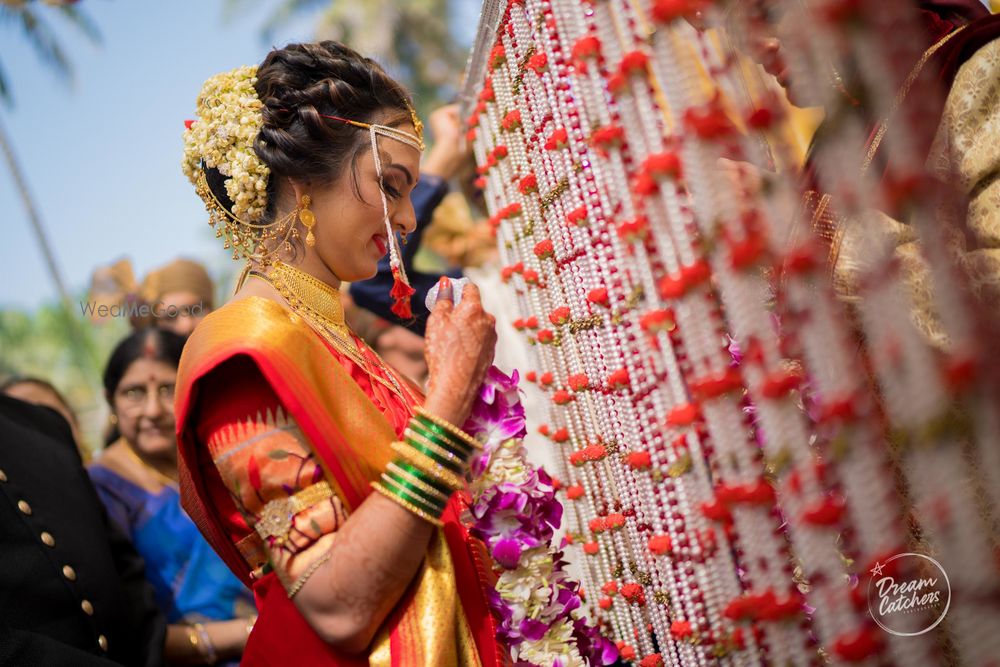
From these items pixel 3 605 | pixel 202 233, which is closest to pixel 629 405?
pixel 3 605

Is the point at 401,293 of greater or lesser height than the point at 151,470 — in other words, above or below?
above

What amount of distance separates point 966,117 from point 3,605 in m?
2.37

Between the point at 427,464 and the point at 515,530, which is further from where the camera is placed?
the point at 515,530

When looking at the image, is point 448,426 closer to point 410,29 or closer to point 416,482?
point 416,482

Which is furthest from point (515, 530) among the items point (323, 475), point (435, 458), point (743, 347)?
point (743, 347)

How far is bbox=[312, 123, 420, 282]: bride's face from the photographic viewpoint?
6.05 ft

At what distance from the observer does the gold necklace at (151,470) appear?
134 inches

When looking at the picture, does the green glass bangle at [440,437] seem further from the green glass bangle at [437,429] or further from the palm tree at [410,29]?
the palm tree at [410,29]

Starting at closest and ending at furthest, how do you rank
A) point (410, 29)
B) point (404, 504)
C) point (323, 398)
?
point (404, 504)
point (323, 398)
point (410, 29)

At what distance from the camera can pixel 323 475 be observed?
1588 mm

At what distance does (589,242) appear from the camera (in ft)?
5.61

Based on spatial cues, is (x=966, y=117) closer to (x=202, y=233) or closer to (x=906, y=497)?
(x=906, y=497)

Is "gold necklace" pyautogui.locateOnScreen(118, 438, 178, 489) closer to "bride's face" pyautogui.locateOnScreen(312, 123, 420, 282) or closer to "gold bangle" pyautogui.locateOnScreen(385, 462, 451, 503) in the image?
"bride's face" pyautogui.locateOnScreen(312, 123, 420, 282)

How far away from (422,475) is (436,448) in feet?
0.18
